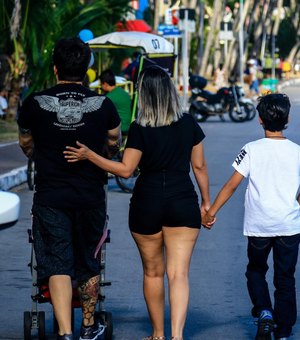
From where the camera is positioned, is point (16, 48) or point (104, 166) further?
point (16, 48)

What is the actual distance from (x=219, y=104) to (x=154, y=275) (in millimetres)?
26975

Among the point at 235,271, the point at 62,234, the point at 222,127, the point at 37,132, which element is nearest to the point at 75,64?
the point at 37,132

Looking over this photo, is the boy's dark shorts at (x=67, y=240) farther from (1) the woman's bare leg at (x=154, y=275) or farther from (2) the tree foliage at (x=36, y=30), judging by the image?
(2) the tree foliage at (x=36, y=30)

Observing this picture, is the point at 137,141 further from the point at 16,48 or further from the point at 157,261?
the point at 16,48

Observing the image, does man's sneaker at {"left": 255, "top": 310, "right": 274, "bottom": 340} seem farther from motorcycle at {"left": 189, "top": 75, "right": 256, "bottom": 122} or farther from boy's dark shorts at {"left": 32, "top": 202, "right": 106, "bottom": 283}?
motorcycle at {"left": 189, "top": 75, "right": 256, "bottom": 122}

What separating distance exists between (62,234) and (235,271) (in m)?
3.69

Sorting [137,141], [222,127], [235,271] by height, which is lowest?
[222,127]

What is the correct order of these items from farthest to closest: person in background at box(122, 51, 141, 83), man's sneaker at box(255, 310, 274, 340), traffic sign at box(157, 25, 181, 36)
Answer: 1. traffic sign at box(157, 25, 181, 36)
2. person in background at box(122, 51, 141, 83)
3. man's sneaker at box(255, 310, 274, 340)

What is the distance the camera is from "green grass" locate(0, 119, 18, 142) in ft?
79.7

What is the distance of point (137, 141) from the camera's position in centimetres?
693

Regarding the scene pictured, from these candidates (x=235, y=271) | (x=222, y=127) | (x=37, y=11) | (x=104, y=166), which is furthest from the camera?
(x=222, y=127)

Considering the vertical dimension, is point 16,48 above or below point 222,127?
above

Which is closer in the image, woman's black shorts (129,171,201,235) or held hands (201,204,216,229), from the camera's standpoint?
woman's black shorts (129,171,201,235)

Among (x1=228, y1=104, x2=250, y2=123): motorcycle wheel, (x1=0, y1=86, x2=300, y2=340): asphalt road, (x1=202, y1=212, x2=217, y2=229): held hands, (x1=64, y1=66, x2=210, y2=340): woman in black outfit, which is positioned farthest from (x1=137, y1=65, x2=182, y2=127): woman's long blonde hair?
(x1=228, y1=104, x2=250, y2=123): motorcycle wheel
